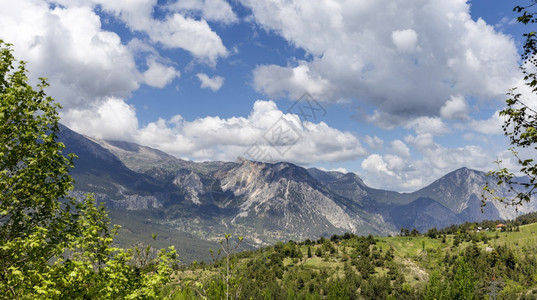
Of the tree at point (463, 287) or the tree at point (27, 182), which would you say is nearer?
the tree at point (27, 182)

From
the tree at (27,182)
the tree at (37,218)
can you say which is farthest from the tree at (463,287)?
the tree at (27,182)

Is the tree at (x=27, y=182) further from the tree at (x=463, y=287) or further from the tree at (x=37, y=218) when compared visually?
the tree at (x=463, y=287)

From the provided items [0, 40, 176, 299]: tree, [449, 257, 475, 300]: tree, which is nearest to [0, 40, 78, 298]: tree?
[0, 40, 176, 299]: tree

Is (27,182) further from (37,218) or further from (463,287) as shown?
(463,287)

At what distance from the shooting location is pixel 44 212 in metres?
18.3

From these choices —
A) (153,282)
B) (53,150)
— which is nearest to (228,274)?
(153,282)

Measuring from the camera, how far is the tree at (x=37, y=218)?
16234 mm

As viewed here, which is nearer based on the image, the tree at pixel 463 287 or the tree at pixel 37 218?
the tree at pixel 37 218

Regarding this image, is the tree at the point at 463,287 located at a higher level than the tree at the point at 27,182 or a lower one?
lower

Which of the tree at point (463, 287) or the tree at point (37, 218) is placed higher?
the tree at point (37, 218)

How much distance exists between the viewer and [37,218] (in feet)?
60.1

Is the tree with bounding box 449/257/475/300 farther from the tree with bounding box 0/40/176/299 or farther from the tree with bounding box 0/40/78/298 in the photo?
the tree with bounding box 0/40/78/298

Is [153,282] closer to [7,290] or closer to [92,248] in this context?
[92,248]

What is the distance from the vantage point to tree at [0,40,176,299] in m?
16.2
